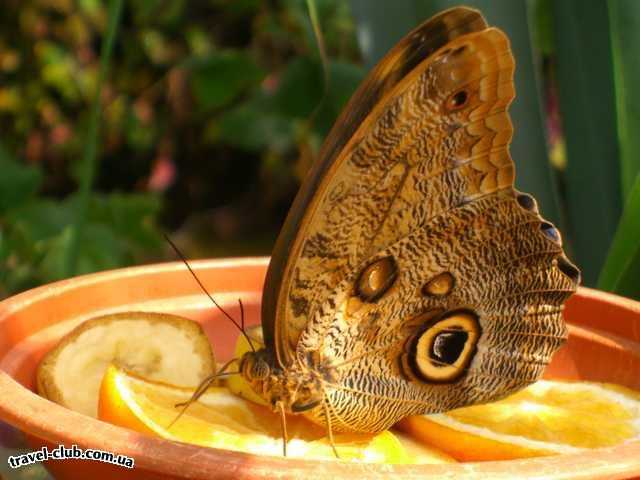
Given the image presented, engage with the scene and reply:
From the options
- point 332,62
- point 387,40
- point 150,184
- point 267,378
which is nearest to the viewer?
point 267,378

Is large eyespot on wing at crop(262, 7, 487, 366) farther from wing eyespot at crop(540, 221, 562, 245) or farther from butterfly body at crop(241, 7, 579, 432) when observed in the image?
wing eyespot at crop(540, 221, 562, 245)

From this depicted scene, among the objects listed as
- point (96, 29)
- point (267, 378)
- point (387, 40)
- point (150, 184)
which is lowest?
point (150, 184)

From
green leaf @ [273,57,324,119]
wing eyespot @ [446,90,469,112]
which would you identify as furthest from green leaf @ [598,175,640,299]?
green leaf @ [273,57,324,119]

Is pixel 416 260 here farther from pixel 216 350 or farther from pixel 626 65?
pixel 626 65

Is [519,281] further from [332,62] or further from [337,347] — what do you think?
[332,62]

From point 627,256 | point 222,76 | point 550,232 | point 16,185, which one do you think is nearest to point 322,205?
point 550,232

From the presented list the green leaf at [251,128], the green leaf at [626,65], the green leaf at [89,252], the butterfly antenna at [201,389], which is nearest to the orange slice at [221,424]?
the butterfly antenna at [201,389]

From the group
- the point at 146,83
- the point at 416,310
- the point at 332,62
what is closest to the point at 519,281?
the point at 416,310
